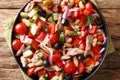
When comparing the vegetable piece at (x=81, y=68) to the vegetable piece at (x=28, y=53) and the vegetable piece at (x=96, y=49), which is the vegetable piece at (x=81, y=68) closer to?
the vegetable piece at (x=96, y=49)

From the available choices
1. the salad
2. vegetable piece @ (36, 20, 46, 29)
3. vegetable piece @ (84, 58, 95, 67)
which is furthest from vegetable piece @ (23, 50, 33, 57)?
vegetable piece @ (84, 58, 95, 67)

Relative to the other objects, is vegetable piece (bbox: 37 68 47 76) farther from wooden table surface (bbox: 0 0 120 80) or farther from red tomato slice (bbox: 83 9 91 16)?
red tomato slice (bbox: 83 9 91 16)

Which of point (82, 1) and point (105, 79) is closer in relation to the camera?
point (82, 1)

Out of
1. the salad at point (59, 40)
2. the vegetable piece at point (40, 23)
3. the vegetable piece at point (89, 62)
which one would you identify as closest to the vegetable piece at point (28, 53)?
the salad at point (59, 40)

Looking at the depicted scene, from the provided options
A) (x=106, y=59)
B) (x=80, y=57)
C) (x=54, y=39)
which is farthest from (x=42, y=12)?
(x=106, y=59)

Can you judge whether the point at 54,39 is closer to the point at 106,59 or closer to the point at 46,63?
the point at 46,63

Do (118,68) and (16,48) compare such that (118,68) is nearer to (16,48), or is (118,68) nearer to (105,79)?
(105,79)

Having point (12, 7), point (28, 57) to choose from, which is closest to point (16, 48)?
point (28, 57)

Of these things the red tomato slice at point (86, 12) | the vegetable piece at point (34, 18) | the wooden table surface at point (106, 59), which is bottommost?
the wooden table surface at point (106, 59)
